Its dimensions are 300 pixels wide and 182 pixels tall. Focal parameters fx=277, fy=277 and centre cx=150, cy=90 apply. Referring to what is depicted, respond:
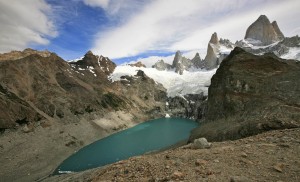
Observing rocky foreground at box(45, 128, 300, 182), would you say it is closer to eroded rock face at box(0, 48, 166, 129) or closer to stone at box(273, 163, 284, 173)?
stone at box(273, 163, 284, 173)

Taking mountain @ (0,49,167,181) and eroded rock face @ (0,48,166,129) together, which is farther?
eroded rock face @ (0,48,166,129)

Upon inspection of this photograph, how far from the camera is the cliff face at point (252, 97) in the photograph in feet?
103

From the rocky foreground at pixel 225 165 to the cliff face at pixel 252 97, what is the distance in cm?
995

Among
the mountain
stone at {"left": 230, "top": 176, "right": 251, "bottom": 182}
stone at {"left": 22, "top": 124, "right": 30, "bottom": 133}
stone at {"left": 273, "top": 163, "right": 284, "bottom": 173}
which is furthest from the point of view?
stone at {"left": 22, "top": 124, "right": 30, "bottom": 133}

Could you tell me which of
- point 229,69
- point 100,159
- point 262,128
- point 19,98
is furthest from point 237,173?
point 19,98

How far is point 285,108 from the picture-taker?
3250 cm

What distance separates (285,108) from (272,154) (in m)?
17.2

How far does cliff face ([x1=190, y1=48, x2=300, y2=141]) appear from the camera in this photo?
3147cm

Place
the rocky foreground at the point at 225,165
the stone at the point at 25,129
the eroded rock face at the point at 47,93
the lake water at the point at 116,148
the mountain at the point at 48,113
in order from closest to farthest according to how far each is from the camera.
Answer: the rocky foreground at the point at 225,165, the mountain at the point at 48,113, the lake water at the point at 116,148, the stone at the point at 25,129, the eroded rock face at the point at 47,93

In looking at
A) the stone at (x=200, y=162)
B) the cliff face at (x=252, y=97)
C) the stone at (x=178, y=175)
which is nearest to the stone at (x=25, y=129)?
the cliff face at (x=252, y=97)

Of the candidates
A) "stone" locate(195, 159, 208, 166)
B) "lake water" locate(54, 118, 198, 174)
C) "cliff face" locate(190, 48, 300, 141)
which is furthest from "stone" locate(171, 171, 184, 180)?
"lake water" locate(54, 118, 198, 174)

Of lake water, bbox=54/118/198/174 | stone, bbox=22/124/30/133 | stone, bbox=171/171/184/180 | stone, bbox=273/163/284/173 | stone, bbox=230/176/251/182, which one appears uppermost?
stone, bbox=171/171/184/180

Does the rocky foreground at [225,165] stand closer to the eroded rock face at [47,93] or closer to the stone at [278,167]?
the stone at [278,167]

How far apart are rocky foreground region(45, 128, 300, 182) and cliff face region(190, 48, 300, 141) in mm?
9948
